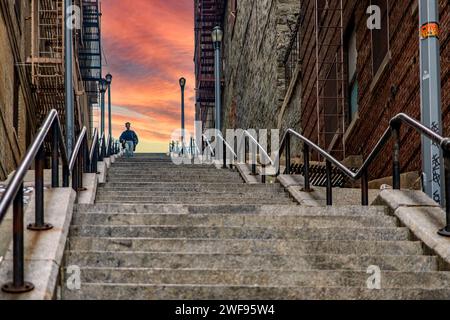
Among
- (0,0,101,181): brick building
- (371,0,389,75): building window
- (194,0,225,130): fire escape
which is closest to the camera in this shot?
(371,0,389,75): building window

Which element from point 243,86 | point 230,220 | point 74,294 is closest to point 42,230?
point 74,294

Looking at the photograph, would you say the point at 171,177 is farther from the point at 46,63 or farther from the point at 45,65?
the point at 45,65

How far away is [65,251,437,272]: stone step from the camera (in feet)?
19.0

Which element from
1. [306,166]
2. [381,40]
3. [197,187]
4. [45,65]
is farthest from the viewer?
[45,65]

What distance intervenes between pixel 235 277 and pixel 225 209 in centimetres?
232

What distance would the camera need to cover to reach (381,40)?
41.9ft

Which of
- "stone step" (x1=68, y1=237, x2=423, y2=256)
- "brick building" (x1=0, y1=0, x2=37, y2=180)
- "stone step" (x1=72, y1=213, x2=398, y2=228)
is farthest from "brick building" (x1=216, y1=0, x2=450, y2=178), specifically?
"brick building" (x1=0, y1=0, x2=37, y2=180)

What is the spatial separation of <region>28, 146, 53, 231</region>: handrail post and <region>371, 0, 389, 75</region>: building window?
26.2ft

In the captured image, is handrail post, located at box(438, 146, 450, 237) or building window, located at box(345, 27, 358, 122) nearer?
handrail post, located at box(438, 146, 450, 237)

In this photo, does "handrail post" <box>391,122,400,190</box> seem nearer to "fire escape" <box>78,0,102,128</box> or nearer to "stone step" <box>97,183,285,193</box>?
"stone step" <box>97,183,285,193</box>

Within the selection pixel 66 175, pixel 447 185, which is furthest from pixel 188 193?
pixel 447 185

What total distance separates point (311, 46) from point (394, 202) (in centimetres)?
1123

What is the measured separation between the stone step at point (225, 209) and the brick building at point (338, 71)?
2.70 m

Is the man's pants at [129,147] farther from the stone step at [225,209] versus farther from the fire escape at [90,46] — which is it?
the stone step at [225,209]
